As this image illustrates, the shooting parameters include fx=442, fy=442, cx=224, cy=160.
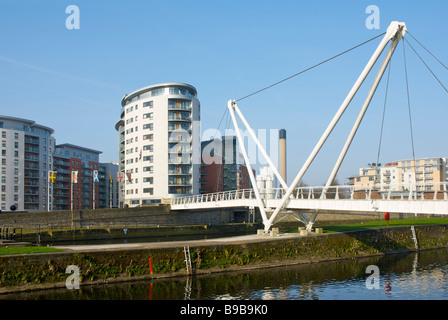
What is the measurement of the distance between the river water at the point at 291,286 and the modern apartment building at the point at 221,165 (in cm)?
7095

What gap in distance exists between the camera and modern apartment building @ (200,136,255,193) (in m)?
108

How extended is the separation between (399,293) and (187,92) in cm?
7881

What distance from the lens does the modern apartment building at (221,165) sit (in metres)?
108

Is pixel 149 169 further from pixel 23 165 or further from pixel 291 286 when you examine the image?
pixel 291 286

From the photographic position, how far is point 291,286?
28.0 metres

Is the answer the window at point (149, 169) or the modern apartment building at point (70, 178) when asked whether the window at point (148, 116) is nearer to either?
the window at point (149, 169)

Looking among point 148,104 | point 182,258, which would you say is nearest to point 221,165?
point 148,104

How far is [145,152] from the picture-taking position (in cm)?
9581

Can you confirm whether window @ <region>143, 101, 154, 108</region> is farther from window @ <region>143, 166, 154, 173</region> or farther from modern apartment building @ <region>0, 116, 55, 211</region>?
modern apartment building @ <region>0, 116, 55, 211</region>

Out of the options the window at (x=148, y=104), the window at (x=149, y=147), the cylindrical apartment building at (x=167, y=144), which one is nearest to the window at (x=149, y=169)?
the cylindrical apartment building at (x=167, y=144)

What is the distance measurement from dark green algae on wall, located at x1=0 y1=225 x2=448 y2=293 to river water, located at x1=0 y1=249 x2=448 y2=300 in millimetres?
917

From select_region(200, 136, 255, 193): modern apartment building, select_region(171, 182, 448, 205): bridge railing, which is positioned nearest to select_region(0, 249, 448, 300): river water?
select_region(171, 182, 448, 205): bridge railing

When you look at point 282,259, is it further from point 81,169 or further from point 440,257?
point 81,169

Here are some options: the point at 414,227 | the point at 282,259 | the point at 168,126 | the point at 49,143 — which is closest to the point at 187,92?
the point at 168,126
